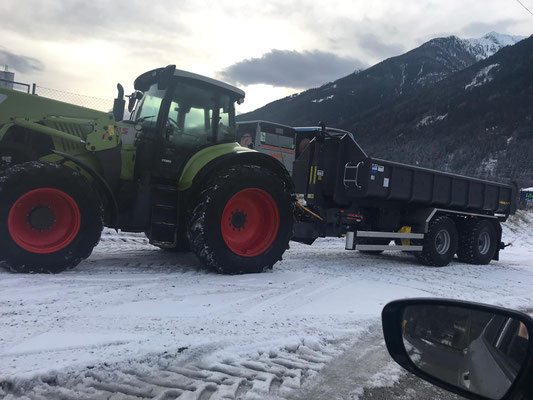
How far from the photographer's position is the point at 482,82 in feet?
316

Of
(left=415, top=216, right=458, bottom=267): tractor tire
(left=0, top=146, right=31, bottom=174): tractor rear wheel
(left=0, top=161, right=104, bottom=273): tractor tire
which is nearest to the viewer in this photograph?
(left=0, top=161, right=104, bottom=273): tractor tire

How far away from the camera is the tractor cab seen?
18.8 ft

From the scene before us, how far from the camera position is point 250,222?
612 centimetres

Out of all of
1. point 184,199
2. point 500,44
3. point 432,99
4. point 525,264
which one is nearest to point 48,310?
point 184,199

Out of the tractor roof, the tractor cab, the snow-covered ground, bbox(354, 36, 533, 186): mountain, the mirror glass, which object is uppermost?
bbox(354, 36, 533, 186): mountain

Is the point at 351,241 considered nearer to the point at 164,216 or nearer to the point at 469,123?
the point at 164,216

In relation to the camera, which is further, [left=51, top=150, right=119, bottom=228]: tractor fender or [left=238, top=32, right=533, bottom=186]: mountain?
[left=238, top=32, right=533, bottom=186]: mountain

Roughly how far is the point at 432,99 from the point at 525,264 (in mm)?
94207

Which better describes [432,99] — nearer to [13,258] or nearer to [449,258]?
[449,258]

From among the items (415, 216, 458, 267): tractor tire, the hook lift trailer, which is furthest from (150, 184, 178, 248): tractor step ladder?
(415, 216, 458, 267): tractor tire

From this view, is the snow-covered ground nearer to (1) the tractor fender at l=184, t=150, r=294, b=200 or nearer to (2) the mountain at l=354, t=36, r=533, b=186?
(1) the tractor fender at l=184, t=150, r=294, b=200

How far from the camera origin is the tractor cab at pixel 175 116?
5.73 meters

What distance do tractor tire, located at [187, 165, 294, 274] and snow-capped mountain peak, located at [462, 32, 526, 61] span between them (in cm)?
18910

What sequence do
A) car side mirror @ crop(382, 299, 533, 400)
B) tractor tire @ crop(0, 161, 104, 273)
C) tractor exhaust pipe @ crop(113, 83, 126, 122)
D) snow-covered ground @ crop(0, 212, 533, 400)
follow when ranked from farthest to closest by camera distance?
tractor exhaust pipe @ crop(113, 83, 126, 122) < tractor tire @ crop(0, 161, 104, 273) < snow-covered ground @ crop(0, 212, 533, 400) < car side mirror @ crop(382, 299, 533, 400)
